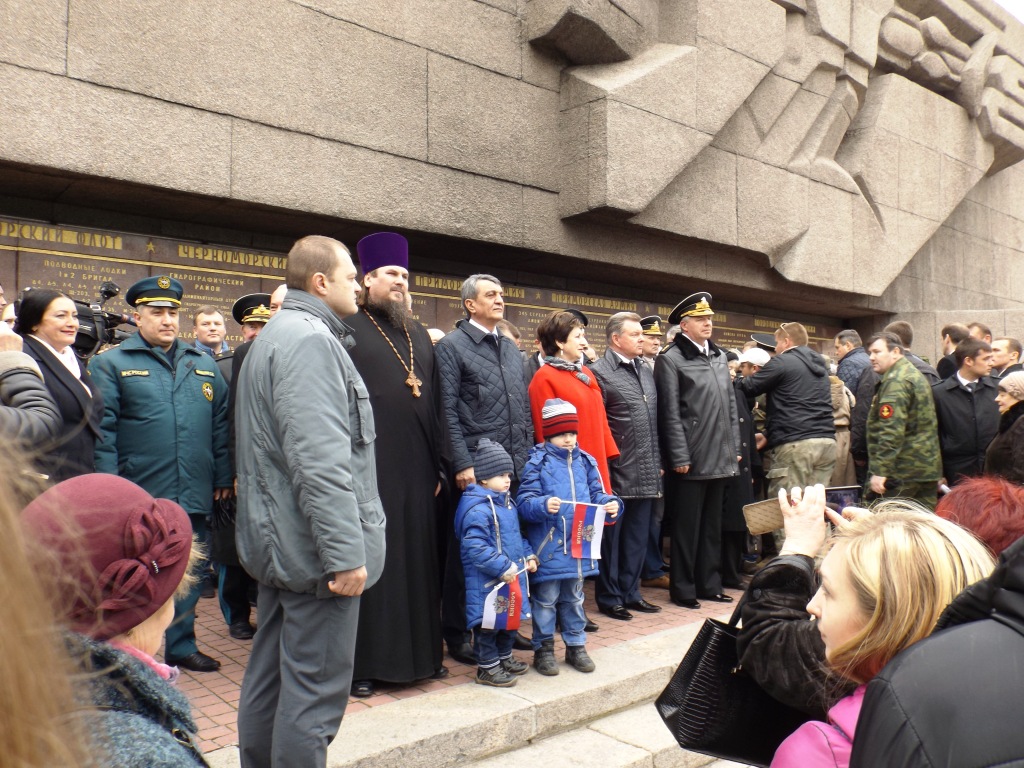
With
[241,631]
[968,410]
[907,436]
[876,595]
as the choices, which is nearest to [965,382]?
[968,410]

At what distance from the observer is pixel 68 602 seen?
863mm

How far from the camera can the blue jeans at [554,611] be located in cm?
433

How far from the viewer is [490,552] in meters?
4.01

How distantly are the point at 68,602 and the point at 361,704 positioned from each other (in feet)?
10.2

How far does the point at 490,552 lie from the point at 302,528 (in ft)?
4.89

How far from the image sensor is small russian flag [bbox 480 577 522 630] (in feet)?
13.1

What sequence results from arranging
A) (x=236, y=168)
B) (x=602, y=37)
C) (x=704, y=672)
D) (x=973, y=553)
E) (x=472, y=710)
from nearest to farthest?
(x=973, y=553) < (x=704, y=672) < (x=472, y=710) < (x=236, y=168) < (x=602, y=37)

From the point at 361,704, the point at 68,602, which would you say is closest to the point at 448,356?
the point at 361,704

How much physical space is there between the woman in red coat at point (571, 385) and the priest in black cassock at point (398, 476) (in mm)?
1044

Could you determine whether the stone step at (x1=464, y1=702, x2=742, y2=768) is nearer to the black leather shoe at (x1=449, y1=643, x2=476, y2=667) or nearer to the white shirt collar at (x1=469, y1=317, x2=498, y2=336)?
the black leather shoe at (x1=449, y1=643, x2=476, y2=667)

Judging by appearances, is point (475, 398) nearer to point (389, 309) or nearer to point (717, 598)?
point (389, 309)

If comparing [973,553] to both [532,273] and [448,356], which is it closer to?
[448,356]

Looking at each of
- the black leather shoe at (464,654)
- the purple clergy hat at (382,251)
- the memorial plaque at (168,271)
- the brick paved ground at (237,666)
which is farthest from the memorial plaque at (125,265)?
the black leather shoe at (464,654)

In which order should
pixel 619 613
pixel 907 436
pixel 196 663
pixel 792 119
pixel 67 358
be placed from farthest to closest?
1. pixel 792 119
2. pixel 907 436
3. pixel 619 613
4. pixel 196 663
5. pixel 67 358
